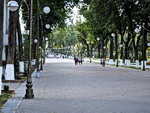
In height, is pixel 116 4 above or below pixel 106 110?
above

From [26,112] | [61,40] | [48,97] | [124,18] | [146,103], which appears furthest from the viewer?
[61,40]

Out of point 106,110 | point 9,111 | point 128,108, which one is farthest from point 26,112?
point 128,108

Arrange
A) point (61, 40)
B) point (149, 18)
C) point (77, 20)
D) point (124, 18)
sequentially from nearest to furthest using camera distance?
1. point (149, 18)
2. point (124, 18)
3. point (77, 20)
4. point (61, 40)

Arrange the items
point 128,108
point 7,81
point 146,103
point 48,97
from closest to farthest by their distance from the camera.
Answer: point 128,108
point 146,103
point 48,97
point 7,81

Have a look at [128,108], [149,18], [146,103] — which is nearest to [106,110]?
[128,108]

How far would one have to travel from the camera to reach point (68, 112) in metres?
9.87

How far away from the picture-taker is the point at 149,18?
1732 inches

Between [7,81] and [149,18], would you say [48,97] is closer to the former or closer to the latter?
[7,81]

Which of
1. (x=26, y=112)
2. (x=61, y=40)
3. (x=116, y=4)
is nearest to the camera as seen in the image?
(x=26, y=112)

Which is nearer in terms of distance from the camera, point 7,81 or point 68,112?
point 68,112

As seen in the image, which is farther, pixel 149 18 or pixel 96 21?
pixel 96 21

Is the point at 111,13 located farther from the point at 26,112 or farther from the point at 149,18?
the point at 26,112

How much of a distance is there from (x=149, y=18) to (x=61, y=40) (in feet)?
426

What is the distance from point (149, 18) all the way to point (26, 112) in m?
36.4
